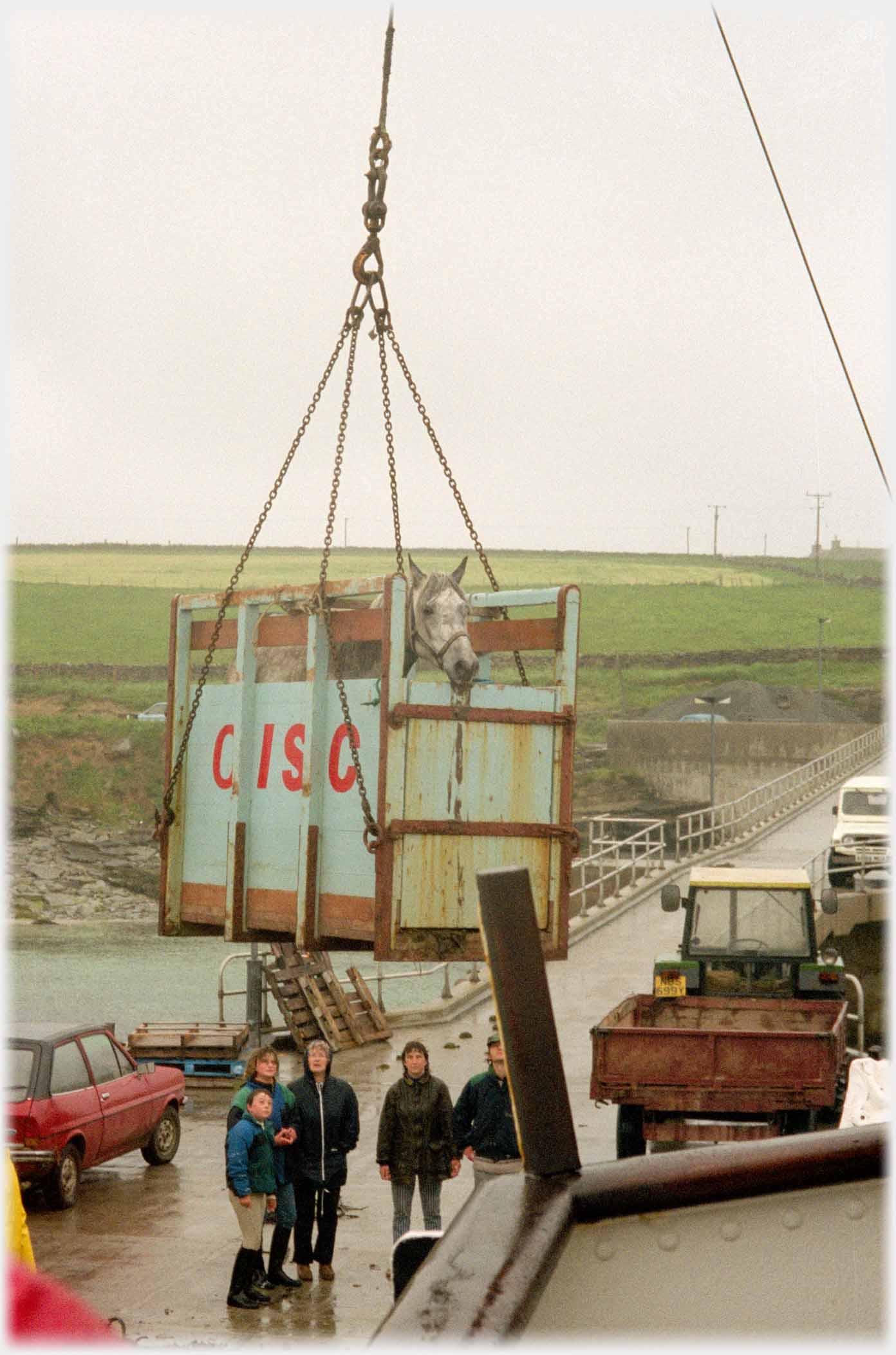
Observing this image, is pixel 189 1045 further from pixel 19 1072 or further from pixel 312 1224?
pixel 312 1224

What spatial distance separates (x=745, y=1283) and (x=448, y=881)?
4895 mm

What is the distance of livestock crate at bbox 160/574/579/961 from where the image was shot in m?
7.54

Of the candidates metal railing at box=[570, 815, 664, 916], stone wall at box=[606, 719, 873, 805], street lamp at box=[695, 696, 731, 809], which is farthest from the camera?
stone wall at box=[606, 719, 873, 805]

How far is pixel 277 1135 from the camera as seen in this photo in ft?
31.4

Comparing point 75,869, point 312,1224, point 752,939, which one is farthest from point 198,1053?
point 75,869

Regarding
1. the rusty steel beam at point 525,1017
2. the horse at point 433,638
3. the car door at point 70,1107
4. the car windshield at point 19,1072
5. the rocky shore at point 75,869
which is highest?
the horse at point 433,638

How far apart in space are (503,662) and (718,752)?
29.6 meters

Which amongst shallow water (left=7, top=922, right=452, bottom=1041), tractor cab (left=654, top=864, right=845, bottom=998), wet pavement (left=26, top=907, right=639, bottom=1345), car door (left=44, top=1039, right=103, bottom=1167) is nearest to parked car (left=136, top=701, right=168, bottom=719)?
shallow water (left=7, top=922, right=452, bottom=1041)

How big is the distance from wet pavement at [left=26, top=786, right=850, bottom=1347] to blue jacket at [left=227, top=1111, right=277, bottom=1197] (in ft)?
2.27

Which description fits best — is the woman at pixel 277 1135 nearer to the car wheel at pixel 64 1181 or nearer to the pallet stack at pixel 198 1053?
the car wheel at pixel 64 1181

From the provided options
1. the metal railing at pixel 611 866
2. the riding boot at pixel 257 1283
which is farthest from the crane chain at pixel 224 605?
the metal railing at pixel 611 866

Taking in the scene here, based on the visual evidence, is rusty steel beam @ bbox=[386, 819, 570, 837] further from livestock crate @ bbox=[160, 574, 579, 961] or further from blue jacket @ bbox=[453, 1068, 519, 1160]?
blue jacket @ bbox=[453, 1068, 519, 1160]

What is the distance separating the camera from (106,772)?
7275 centimetres

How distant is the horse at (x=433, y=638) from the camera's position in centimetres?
761
